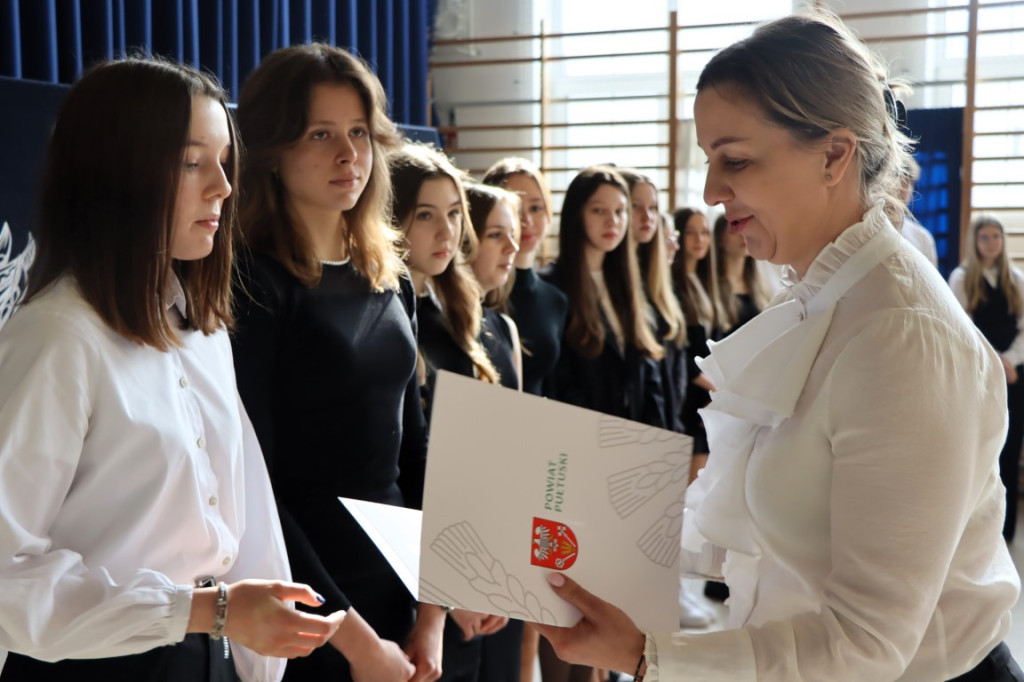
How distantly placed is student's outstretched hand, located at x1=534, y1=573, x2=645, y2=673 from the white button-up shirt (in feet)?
1.56

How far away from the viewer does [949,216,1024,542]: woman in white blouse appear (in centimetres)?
572

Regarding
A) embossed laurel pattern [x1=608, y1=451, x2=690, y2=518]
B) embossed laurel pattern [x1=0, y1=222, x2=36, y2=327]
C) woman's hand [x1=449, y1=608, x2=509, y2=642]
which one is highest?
embossed laurel pattern [x1=0, y1=222, x2=36, y2=327]

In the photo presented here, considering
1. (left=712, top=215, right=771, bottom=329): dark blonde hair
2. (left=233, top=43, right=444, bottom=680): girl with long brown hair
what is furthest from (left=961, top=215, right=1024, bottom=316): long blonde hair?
(left=233, top=43, right=444, bottom=680): girl with long brown hair

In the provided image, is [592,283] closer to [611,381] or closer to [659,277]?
[611,381]

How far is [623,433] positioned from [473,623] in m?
1.12

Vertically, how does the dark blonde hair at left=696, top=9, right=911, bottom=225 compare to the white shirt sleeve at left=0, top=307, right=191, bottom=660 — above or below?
above

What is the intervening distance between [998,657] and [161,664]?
41.5 inches

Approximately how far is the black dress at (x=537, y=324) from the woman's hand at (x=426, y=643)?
1.17 meters

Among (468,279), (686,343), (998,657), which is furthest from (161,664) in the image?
(686,343)

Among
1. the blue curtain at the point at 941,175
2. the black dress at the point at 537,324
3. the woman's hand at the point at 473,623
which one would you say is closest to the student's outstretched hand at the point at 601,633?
the woman's hand at the point at 473,623

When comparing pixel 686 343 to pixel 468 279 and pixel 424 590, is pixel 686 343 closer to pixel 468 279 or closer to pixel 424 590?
pixel 468 279

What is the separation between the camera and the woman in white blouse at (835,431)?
1.03 m

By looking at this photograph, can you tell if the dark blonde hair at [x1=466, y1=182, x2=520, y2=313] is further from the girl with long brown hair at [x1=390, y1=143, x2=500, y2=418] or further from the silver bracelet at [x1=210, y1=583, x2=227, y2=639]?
the silver bracelet at [x1=210, y1=583, x2=227, y2=639]

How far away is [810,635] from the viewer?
1087mm
